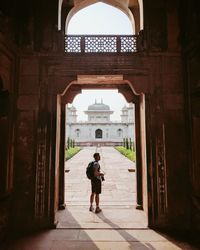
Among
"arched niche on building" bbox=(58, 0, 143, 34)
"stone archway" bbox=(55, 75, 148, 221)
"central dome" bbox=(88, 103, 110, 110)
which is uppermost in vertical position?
"central dome" bbox=(88, 103, 110, 110)

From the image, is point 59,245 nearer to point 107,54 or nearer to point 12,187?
point 12,187

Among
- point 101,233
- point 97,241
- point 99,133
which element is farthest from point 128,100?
point 99,133

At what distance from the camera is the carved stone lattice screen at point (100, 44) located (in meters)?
5.46

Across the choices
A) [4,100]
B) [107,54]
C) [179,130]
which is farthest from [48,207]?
[107,54]

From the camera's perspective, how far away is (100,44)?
5512mm

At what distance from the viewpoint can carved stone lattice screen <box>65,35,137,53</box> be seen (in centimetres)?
544

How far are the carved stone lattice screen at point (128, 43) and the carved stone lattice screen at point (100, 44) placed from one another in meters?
0.20

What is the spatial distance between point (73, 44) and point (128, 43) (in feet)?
4.61

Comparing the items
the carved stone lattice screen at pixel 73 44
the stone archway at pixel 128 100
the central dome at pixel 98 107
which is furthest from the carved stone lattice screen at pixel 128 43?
the central dome at pixel 98 107

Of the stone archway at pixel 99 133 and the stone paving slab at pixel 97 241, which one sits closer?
the stone paving slab at pixel 97 241

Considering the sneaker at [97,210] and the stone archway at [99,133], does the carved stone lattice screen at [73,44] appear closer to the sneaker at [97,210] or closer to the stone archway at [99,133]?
the sneaker at [97,210]

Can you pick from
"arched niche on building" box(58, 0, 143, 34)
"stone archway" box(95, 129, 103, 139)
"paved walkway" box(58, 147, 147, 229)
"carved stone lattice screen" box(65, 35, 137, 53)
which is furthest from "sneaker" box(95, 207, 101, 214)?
"stone archway" box(95, 129, 103, 139)

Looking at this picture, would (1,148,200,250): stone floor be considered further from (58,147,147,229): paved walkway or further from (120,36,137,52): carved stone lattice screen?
(120,36,137,52): carved stone lattice screen

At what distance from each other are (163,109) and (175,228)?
2691 millimetres
